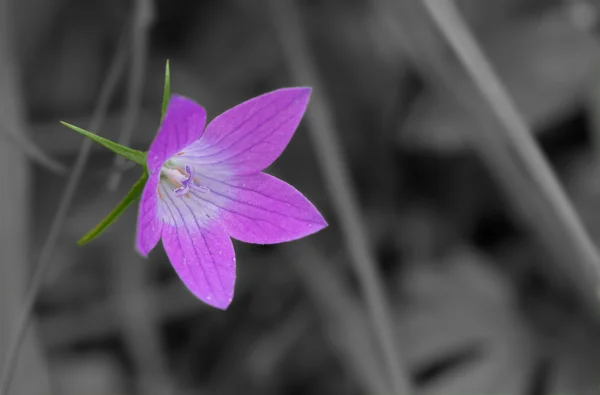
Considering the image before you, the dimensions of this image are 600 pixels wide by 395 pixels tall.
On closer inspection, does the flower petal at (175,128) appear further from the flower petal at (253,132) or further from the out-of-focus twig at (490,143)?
the out-of-focus twig at (490,143)

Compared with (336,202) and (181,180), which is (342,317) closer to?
(336,202)

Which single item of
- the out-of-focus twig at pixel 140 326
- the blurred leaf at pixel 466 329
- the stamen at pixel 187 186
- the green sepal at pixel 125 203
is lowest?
the blurred leaf at pixel 466 329

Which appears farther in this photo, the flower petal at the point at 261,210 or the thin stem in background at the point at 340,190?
the thin stem in background at the point at 340,190

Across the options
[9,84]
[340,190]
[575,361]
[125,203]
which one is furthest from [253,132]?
[575,361]

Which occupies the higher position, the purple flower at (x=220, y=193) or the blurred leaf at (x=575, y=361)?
the purple flower at (x=220, y=193)

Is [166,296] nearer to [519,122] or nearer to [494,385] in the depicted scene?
[494,385]

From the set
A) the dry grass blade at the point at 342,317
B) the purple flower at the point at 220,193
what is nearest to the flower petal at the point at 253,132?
the purple flower at the point at 220,193

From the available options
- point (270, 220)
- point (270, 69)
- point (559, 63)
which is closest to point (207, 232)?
point (270, 220)
